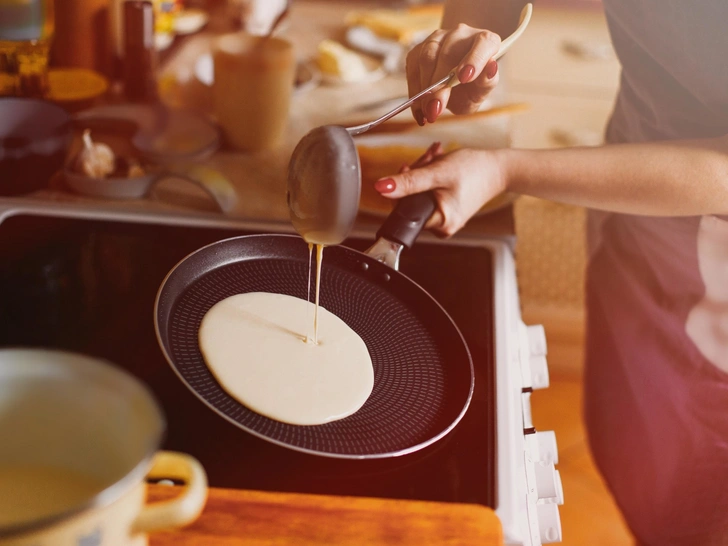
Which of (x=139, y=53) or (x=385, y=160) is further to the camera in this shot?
(x=139, y=53)

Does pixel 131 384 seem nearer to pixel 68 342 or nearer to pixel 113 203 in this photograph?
pixel 68 342

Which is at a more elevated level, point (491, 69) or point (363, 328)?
point (491, 69)

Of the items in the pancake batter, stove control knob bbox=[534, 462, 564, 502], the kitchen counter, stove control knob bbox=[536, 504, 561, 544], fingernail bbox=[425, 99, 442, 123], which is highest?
fingernail bbox=[425, 99, 442, 123]

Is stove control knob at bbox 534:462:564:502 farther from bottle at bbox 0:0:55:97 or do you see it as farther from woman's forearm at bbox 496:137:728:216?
bottle at bbox 0:0:55:97

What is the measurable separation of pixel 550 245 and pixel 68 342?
131cm

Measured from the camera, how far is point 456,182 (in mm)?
725

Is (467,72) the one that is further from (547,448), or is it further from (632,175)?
(547,448)

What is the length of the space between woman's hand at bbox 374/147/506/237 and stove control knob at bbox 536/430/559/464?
228 millimetres

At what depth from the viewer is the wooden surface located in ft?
1.53

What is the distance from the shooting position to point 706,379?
817mm

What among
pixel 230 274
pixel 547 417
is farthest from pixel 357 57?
pixel 547 417

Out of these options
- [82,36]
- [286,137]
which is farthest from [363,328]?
[82,36]

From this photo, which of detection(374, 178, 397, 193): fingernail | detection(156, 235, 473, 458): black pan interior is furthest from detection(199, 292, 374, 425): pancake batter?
detection(374, 178, 397, 193): fingernail

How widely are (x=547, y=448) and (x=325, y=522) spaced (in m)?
0.23
